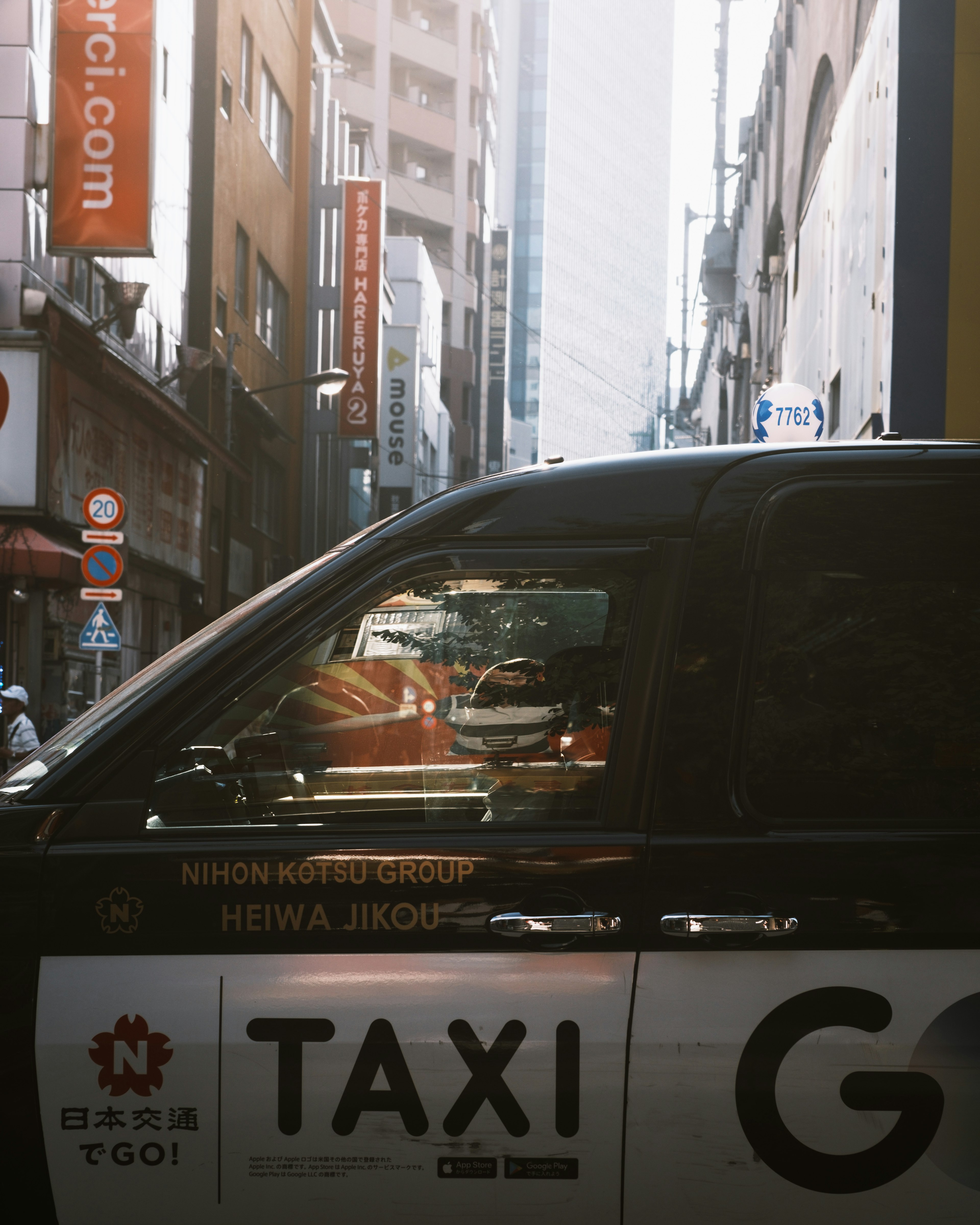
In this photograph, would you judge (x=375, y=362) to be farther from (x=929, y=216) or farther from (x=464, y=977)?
(x=464, y=977)

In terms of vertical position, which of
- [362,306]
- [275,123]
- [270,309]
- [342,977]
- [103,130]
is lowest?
[342,977]

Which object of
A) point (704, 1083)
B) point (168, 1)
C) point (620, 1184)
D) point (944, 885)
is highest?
point (168, 1)

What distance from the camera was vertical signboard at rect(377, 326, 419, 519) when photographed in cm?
5256

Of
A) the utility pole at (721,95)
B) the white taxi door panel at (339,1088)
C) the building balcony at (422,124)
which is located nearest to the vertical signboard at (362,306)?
the utility pole at (721,95)

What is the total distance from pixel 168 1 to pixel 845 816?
25.9m

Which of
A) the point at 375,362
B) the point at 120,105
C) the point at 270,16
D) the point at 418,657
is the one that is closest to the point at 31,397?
the point at 120,105

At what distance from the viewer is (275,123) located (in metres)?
36.3

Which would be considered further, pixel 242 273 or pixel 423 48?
pixel 423 48

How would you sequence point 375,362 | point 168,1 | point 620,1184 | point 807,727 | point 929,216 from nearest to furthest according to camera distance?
point 620,1184 < point 807,727 < point 929,216 < point 168,1 < point 375,362

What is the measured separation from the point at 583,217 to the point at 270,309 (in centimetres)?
14145

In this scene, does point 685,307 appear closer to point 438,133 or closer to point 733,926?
point 438,133

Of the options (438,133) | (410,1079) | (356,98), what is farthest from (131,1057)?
(438,133)

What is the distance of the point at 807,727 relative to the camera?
8.81 ft

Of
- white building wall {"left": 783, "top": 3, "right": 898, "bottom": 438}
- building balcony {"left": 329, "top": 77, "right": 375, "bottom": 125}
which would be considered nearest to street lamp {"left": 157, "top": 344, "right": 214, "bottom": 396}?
white building wall {"left": 783, "top": 3, "right": 898, "bottom": 438}
